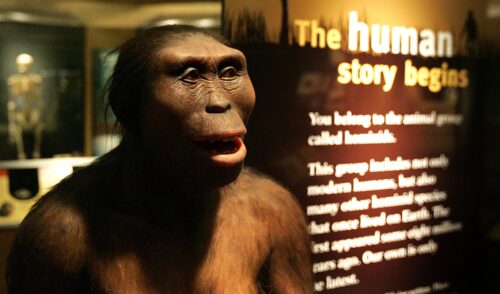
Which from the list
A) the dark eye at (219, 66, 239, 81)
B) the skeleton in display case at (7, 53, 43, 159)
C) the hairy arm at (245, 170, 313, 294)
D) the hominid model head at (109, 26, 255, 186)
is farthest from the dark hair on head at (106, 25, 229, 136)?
the skeleton in display case at (7, 53, 43, 159)

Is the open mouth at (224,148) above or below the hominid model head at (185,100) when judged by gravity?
below

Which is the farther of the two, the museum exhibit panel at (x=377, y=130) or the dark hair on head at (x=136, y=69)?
the museum exhibit panel at (x=377, y=130)

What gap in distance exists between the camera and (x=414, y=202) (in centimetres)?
235

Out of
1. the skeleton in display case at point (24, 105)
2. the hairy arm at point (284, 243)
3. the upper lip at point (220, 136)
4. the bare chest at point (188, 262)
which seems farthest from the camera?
the skeleton in display case at point (24, 105)

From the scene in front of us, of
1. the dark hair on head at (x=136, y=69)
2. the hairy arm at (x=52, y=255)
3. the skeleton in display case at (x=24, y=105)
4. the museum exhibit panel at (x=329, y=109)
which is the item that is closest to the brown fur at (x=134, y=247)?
the hairy arm at (x=52, y=255)

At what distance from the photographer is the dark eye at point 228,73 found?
1327 millimetres

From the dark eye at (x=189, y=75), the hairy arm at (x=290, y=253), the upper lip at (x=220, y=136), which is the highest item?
the dark eye at (x=189, y=75)

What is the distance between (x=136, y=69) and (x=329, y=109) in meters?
0.90

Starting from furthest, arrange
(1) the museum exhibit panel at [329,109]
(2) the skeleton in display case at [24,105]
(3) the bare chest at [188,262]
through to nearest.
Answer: (2) the skeleton in display case at [24,105]
(1) the museum exhibit panel at [329,109]
(3) the bare chest at [188,262]

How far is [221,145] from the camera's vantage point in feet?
4.11

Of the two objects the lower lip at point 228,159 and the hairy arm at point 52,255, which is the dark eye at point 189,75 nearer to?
the lower lip at point 228,159

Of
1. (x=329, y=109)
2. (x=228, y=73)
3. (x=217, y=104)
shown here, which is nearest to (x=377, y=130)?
(x=329, y=109)

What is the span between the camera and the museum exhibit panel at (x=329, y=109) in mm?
1910

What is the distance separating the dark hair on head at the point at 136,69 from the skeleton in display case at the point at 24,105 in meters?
0.81
